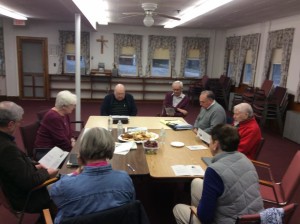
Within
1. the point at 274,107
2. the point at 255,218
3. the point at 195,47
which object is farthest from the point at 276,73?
the point at 255,218

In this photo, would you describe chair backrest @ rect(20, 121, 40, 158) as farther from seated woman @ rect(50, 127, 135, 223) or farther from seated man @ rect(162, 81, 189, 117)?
seated man @ rect(162, 81, 189, 117)

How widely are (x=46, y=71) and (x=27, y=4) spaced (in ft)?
12.1

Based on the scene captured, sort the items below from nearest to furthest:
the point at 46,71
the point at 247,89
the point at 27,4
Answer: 1. the point at 27,4
2. the point at 247,89
3. the point at 46,71

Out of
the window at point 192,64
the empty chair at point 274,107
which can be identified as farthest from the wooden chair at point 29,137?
the window at point 192,64

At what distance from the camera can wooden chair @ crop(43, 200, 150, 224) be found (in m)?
1.22

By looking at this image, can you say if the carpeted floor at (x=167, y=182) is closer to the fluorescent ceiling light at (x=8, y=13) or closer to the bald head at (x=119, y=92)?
the bald head at (x=119, y=92)

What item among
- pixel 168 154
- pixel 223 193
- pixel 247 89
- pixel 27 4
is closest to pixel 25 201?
pixel 168 154

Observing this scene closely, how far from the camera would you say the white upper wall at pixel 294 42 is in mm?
5914

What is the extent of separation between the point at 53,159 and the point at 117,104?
1.96 meters

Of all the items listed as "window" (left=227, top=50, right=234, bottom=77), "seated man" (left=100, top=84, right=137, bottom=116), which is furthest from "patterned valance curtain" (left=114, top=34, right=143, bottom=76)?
"seated man" (left=100, top=84, right=137, bottom=116)

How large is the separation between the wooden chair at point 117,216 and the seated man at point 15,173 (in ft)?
2.79

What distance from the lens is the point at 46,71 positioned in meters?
8.95

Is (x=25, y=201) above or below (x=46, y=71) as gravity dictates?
below

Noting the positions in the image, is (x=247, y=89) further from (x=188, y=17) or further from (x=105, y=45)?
(x=105, y=45)
